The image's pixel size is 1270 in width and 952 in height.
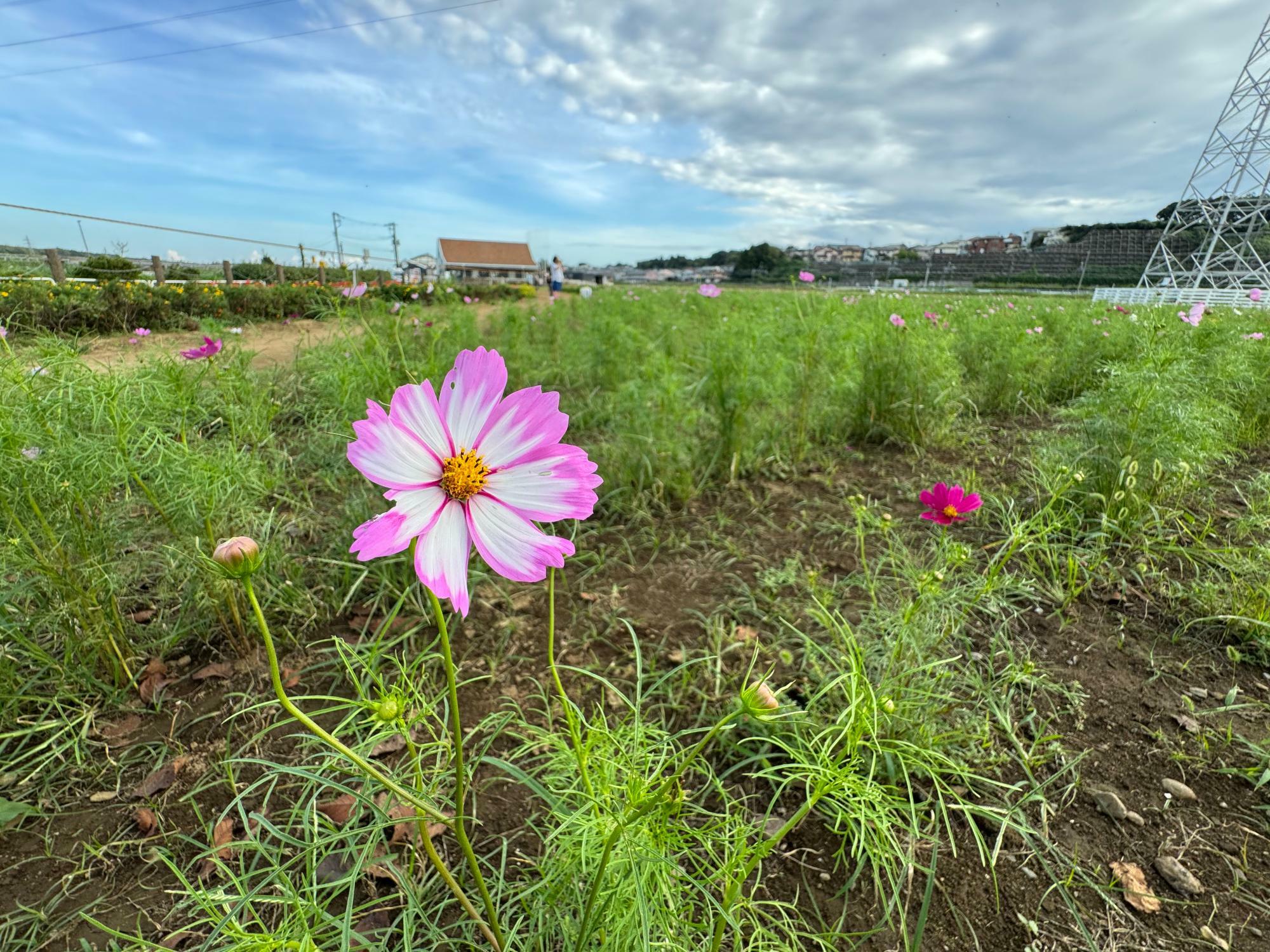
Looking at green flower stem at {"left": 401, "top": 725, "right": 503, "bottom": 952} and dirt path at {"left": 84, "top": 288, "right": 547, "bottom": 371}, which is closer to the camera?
green flower stem at {"left": 401, "top": 725, "right": 503, "bottom": 952}

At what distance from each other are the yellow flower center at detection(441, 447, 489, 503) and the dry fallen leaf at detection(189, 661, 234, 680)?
4.21 feet

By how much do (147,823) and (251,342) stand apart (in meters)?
4.91

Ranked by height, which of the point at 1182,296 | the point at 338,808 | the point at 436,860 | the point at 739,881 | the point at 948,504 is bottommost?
the point at 338,808

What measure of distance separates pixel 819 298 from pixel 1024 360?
1423 millimetres

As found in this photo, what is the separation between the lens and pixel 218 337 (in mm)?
2623

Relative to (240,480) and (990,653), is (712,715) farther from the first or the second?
(240,480)

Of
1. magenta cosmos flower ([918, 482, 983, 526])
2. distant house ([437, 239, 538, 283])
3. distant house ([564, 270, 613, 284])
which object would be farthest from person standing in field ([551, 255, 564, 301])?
distant house ([437, 239, 538, 283])

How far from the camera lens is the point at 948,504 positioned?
1297 millimetres

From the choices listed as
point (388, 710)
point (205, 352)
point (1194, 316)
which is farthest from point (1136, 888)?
point (1194, 316)

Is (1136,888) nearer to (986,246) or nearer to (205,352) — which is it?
(205,352)

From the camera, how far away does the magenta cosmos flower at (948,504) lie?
127cm

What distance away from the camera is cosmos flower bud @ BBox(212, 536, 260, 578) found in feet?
1.68

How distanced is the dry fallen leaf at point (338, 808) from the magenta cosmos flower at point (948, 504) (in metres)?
1.33

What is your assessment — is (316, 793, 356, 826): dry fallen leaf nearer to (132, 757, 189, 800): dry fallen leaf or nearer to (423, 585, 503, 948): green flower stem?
(132, 757, 189, 800): dry fallen leaf
